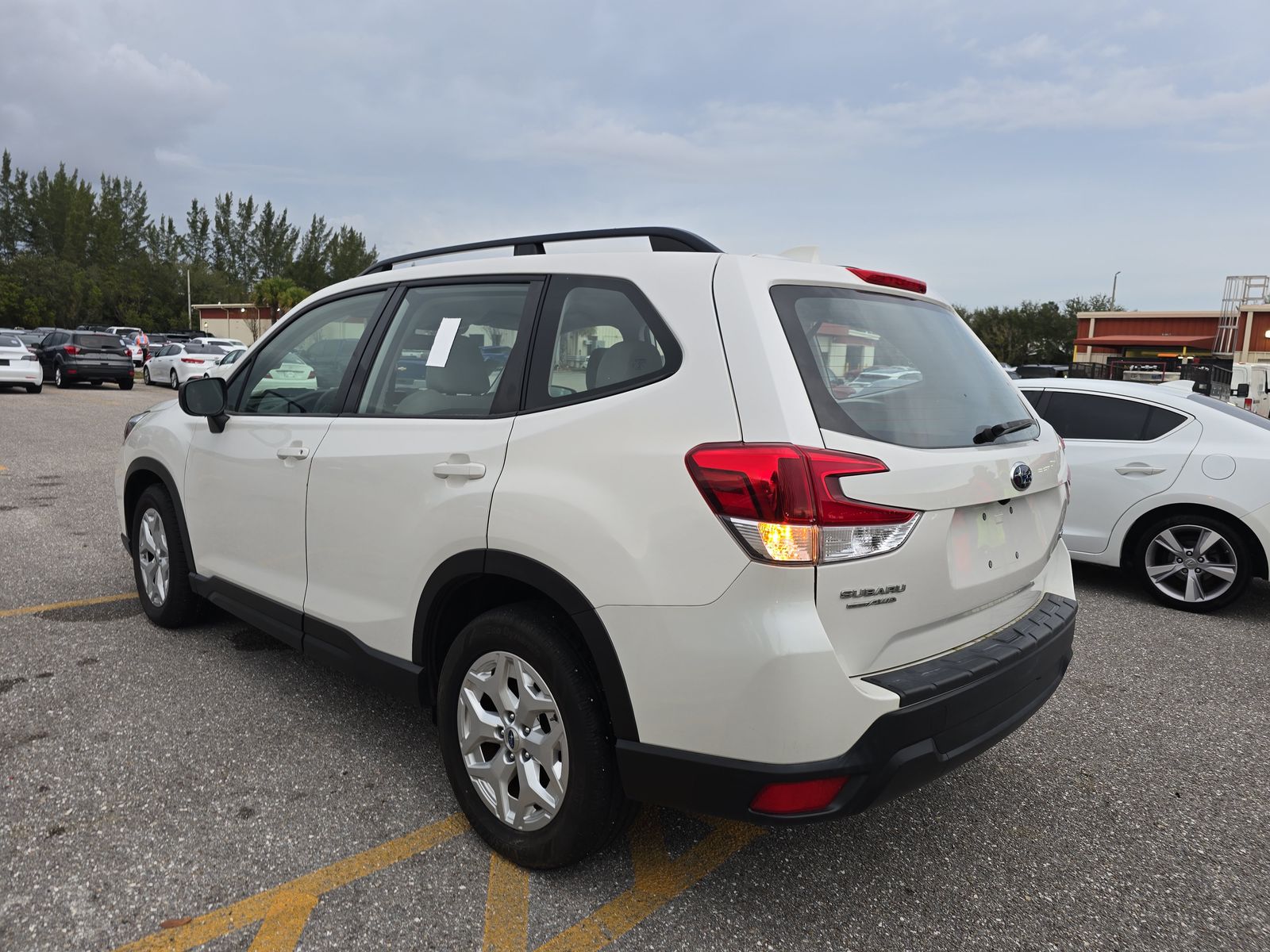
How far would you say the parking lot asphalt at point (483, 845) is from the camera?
90.6 inches

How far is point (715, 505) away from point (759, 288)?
613mm

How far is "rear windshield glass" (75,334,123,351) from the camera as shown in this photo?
23.6m

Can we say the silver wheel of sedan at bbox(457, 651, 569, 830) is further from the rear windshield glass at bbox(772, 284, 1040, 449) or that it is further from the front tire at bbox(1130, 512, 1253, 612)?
the front tire at bbox(1130, 512, 1253, 612)

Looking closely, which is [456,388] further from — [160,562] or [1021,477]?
[160,562]

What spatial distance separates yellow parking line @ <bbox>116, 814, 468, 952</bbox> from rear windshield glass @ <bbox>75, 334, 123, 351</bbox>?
25.7 meters

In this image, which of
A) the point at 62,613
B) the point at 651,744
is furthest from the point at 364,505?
the point at 62,613

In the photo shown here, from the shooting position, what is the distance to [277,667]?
13.1 feet

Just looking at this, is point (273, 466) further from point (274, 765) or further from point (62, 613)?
point (62, 613)

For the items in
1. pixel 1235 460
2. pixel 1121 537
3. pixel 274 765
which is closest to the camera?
pixel 274 765

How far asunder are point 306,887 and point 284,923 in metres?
0.15

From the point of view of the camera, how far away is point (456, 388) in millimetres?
2777

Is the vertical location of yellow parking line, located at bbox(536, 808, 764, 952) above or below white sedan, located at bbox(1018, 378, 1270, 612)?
below

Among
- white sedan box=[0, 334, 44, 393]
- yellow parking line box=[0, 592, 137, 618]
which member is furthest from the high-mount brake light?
white sedan box=[0, 334, 44, 393]

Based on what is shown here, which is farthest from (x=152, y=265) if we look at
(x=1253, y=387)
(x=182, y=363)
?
(x=1253, y=387)
